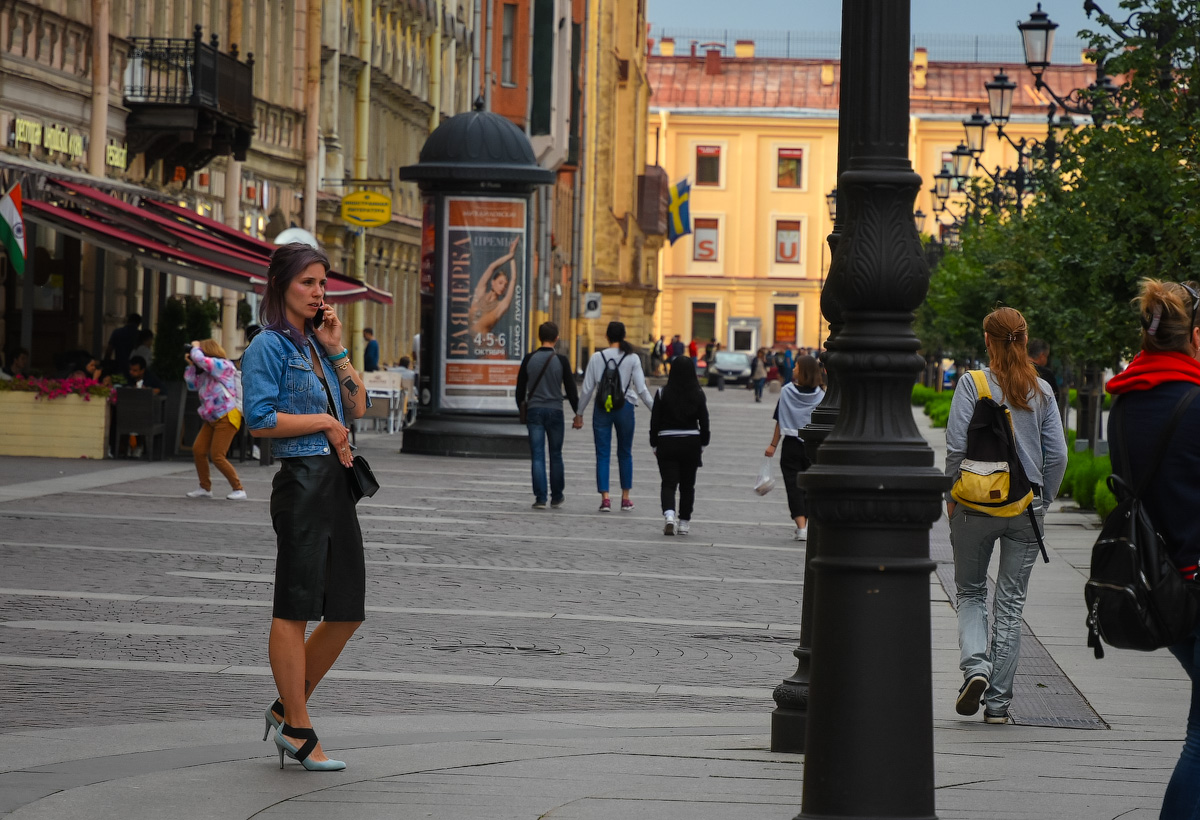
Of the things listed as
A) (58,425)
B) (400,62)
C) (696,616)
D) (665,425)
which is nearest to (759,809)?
(696,616)

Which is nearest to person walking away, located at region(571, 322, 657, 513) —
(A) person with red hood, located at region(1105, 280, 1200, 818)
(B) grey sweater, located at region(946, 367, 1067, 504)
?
(B) grey sweater, located at region(946, 367, 1067, 504)

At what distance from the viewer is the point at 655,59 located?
114 meters

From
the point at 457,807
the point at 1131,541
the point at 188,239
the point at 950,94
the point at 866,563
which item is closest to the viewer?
the point at 866,563

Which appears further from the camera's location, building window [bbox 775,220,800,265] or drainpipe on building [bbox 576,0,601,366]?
building window [bbox 775,220,800,265]

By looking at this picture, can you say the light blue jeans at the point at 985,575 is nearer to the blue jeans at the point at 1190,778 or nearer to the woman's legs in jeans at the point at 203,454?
the blue jeans at the point at 1190,778

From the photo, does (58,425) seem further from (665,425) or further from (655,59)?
(655,59)

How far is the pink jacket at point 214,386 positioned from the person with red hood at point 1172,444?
46.4ft

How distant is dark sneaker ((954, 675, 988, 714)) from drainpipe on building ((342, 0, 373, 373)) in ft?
114

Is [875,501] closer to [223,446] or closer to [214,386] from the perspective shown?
[223,446]

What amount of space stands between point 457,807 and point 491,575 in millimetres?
7358

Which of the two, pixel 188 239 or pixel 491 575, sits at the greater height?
pixel 188 239

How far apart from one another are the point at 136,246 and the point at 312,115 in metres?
Result: 15.2

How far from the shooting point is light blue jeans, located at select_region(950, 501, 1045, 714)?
332 inches

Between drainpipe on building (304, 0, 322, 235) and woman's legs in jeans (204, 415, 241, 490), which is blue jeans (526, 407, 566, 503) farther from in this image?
drainpipe on building (304, 0, 322, 235)
